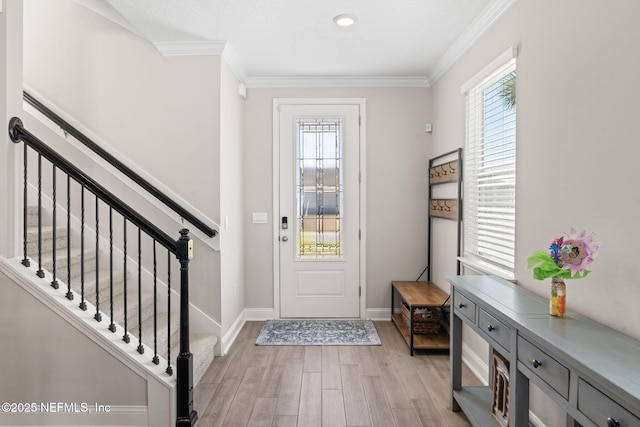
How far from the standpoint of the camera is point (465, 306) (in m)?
2.26

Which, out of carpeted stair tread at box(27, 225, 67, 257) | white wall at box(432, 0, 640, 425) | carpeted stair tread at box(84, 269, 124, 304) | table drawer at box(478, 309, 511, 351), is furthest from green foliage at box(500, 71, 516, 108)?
carpeted stair tread at box(27, 225, 67, 257)

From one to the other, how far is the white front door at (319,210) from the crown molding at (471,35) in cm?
93

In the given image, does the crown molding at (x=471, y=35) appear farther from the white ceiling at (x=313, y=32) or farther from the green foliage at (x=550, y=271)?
the green foliage at (x=550, y=271)

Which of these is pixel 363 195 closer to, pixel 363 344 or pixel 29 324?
pixel 363 344

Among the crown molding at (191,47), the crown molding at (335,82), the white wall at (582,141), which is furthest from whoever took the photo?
the crown molding at (335,82)

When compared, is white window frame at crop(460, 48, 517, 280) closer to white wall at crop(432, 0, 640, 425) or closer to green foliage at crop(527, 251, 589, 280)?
white wall at crop(432, 0, 640, 425)

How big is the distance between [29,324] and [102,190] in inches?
33.1

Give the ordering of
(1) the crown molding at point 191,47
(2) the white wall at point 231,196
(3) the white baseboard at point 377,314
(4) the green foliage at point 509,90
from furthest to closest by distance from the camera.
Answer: (3) the white baseboard at point 377,314
(2) the white wall at point 231,196
(1) the crown molding at point 191,47
(4) the green foliage at point 509,90

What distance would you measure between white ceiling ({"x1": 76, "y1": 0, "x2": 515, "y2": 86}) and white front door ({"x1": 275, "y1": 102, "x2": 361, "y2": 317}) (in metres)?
0.53

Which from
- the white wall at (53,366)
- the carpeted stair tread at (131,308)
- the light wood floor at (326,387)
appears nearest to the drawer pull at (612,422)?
the light wood floor at (326,387)

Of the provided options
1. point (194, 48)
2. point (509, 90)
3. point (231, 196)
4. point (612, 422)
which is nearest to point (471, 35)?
point (509, 90)

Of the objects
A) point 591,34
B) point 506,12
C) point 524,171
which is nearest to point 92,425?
point 524,171

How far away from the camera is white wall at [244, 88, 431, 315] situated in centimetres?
419

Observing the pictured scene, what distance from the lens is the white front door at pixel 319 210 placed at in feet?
13.7
